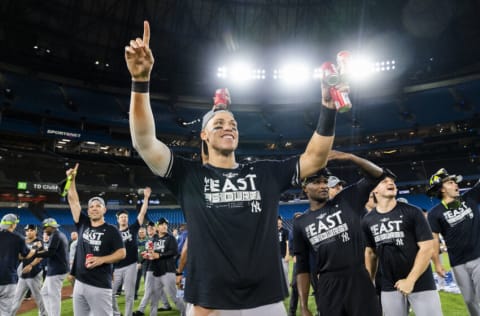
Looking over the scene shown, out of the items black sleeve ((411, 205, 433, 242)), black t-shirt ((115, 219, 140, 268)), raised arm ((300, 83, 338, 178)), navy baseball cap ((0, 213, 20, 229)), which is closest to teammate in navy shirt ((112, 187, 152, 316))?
black t-shirt ((115, 219, 140, 268))

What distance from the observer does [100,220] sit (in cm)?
645

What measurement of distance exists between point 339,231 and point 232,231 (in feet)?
7.62

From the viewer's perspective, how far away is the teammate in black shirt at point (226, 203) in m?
2.21

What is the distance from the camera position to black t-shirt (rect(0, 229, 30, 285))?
7.86 meters

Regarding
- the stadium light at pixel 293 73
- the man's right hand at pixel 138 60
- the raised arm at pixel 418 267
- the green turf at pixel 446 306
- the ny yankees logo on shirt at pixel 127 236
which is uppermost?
the stadium light at pixel 293 73

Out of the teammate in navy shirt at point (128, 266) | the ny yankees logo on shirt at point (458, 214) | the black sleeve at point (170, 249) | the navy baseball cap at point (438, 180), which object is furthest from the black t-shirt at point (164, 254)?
the ny yankees logo on shirt at point (458, 214)

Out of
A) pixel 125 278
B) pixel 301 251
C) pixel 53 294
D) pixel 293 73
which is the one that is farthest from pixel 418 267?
pixel 293 73

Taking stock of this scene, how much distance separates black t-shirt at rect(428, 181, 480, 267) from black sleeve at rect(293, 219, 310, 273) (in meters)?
3.12

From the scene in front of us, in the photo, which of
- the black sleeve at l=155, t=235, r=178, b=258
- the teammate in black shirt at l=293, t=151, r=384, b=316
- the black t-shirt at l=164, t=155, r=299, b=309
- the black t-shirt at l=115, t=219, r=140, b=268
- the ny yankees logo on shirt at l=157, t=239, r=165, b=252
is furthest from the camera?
the ny yankees logo on shirt at l=157, t=239, r=165, b=252

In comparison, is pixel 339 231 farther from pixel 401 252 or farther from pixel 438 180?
pixel 438 180

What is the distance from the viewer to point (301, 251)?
4656 millimetres

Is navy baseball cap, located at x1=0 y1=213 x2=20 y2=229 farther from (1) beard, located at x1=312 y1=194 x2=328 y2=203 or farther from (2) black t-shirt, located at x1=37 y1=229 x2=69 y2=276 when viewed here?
(1) beard, located at x1=312 y1=194 x2=328 y2=203

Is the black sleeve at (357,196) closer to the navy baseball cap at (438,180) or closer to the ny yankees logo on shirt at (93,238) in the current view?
the navy baseball cap at (438,180)

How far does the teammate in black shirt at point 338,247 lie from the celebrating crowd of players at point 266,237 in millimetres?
12
